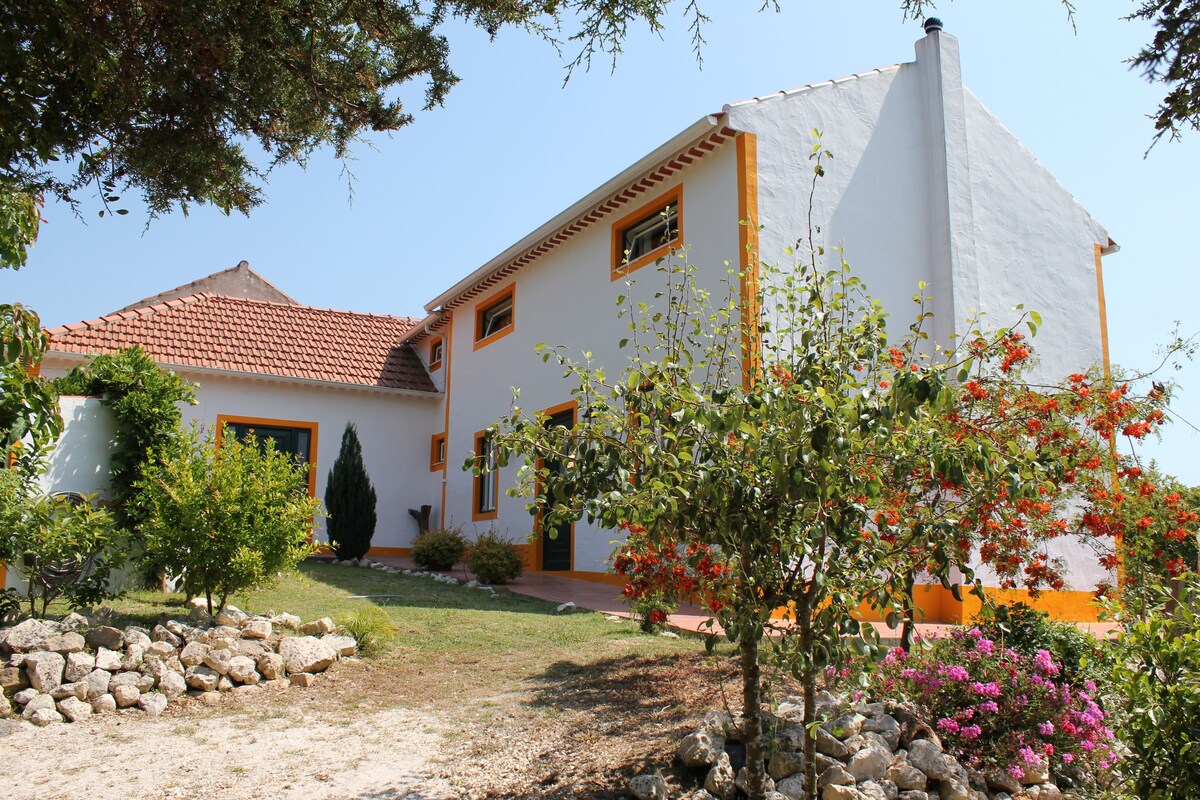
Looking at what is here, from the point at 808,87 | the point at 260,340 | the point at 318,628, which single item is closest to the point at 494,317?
the point at 260,340

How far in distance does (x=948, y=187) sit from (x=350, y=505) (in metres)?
11.2

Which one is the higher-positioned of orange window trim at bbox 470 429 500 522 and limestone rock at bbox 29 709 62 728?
orange window trim at bbox 470 429 500 522

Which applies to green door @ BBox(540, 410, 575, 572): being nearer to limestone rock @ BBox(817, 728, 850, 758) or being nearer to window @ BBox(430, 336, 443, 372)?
window @ BBox(430, 336, 443, 372)

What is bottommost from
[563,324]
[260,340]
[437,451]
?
[437,451]

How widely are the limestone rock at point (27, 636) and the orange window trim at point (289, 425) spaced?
428 inches

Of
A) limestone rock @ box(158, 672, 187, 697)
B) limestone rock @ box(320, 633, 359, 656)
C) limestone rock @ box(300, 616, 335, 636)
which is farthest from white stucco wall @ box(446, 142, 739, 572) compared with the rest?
limestone rock @ box(158, 672, 187, 697)

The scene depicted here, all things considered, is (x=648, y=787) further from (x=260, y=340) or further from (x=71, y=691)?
(x=260, y=340)

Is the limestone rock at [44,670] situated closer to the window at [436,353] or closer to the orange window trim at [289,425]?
the orange window trim at [289,425]

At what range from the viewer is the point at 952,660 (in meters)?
5.89

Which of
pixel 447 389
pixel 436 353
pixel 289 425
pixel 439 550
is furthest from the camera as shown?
pixel 436 353

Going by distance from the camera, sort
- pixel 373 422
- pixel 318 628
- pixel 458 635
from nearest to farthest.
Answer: pixel 318 628 < pixel 458 635 < pixel 373 422

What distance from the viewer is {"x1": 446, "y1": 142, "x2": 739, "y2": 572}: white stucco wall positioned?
1183 centimetres

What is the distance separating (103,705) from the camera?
253 inches

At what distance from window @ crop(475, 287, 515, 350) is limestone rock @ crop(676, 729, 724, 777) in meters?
12.3
